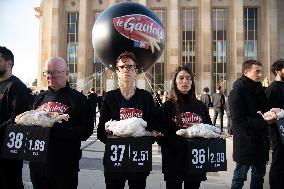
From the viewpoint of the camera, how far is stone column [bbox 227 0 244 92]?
35531 mm

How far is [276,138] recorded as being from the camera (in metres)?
4.18

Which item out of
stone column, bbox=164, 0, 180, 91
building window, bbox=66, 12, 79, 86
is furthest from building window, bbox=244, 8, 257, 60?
building window, bbox=66, 12, 79, 86

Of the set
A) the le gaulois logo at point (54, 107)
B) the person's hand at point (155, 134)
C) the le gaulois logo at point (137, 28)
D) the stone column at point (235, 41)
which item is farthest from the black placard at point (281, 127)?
the stone column at point (235, 41)

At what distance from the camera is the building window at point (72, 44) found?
37750mm

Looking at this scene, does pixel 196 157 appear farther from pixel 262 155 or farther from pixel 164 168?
pixel 262 155

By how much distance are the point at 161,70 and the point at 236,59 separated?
329 inches

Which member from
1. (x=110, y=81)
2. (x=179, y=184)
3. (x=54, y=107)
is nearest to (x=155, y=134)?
(x=179, y=184)

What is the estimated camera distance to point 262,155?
4.01 m

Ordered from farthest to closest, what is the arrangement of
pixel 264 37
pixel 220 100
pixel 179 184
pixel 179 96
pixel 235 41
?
pixel 264 37, pixel 235 41, pixel 220 100, pixel 179 96, pixel 179 184

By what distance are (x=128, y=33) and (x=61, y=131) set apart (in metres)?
3.02

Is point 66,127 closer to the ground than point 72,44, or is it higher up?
closer to the ground

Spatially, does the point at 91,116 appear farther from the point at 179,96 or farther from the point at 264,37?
the point at 264,37

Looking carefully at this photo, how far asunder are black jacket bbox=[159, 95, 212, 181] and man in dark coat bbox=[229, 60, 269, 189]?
0.80 m

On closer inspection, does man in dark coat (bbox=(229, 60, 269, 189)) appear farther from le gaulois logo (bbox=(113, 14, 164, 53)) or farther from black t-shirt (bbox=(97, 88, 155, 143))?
le gaulois logo (bbox=(113, 14, 164, 53))
